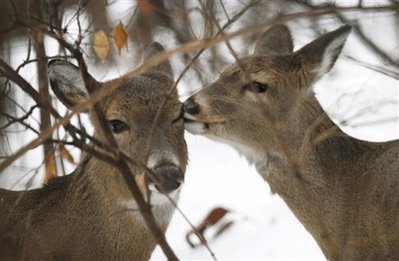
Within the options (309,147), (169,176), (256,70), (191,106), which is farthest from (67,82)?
(309,147)

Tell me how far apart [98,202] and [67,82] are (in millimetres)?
699

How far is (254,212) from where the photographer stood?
28.6 ft

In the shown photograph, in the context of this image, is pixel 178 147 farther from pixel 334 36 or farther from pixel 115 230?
pixel 334 36

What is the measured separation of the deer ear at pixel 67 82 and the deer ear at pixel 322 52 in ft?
4.58

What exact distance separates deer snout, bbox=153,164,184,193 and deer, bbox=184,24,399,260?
0.76m

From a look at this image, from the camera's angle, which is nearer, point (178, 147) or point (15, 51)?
point (178, 147)

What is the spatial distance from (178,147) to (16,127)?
282cm

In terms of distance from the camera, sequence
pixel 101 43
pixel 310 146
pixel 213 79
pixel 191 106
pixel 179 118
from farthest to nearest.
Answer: pixel 213 79
pixel 101 43
pixel 310 146
pixel 191 106
pixel 179 118

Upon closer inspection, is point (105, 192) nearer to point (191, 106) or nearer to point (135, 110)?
point (135, 110)

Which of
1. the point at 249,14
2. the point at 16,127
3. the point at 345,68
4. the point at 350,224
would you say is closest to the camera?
the point at 350,224

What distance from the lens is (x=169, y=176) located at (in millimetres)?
5297

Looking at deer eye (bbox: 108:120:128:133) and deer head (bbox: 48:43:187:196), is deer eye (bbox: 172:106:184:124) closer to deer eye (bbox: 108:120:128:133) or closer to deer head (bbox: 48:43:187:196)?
deer head (bbox: 48:43:187:196)

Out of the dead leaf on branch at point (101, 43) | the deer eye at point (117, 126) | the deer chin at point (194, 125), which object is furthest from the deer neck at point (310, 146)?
the dead leaf on branch at point (101, 43)

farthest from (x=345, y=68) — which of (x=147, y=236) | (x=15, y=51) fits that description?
(x=147, y=236)
